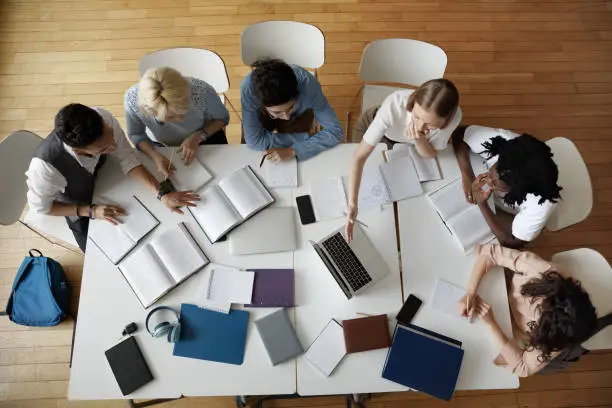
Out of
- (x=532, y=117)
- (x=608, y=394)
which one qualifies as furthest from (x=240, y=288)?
(x=532, y=117)

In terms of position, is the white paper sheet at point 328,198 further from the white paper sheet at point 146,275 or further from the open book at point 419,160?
the white paper sheet at point 146,275

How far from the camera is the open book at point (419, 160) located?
2109mm

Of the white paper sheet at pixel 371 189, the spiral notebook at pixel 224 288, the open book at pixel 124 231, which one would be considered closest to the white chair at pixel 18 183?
the open book at pixel 124 231

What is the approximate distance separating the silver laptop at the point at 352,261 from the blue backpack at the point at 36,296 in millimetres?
1709

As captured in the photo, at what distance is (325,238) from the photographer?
196 centimetres

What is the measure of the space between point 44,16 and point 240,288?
3.22 metres

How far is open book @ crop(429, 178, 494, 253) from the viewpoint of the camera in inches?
77.9

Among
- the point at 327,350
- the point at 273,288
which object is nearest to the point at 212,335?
the point at 273,288

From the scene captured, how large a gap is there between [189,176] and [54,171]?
60 centimetres

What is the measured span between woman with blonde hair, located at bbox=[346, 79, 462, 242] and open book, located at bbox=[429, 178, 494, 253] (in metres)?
0.22

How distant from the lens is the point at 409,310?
1880 millimetres

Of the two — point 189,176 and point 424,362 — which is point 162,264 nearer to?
point 189,176

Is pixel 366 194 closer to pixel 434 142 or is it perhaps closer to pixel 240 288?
pixel 434 142

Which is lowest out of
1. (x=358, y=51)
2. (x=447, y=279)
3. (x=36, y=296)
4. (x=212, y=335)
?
(x=36, y=296)
